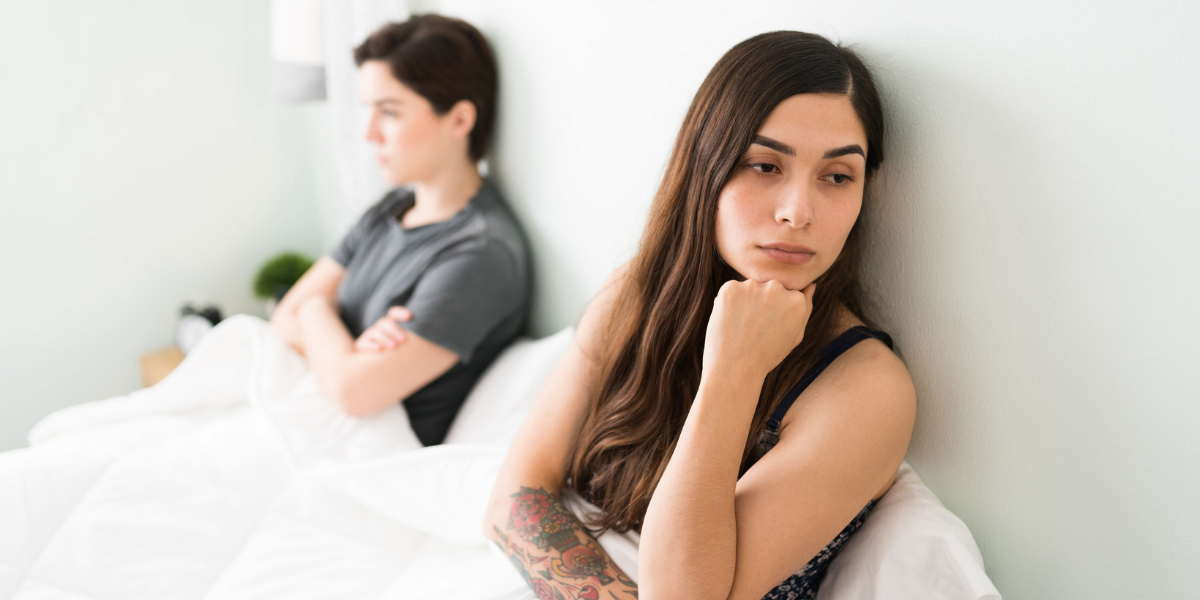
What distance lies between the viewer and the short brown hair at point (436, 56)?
1454 mm

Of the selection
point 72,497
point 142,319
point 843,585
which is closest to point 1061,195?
point 843,585

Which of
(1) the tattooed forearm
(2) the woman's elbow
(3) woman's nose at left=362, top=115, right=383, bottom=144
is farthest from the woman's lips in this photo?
(3) woman's nose at left=362, top=115, right=383, bottom=144


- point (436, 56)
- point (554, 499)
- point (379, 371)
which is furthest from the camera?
point (436, 56)

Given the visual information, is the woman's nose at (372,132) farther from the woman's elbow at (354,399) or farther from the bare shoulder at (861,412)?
the bare shoulder at (861,412)

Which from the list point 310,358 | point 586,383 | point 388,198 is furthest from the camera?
point 388,198

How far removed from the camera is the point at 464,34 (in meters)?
1.49

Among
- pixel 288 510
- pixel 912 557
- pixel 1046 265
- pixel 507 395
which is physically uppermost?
pixel 1046 265

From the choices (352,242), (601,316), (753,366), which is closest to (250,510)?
(601,316)

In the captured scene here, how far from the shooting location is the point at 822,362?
2.80 feet

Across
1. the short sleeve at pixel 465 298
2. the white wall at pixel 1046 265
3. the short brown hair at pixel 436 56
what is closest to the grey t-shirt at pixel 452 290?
the short sleeve at pixel 465 298

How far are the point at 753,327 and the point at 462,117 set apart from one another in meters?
0.97

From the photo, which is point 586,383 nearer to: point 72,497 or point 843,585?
point 843,585

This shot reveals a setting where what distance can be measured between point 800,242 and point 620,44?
0.59 meters

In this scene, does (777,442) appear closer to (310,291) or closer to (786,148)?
(786,148)
